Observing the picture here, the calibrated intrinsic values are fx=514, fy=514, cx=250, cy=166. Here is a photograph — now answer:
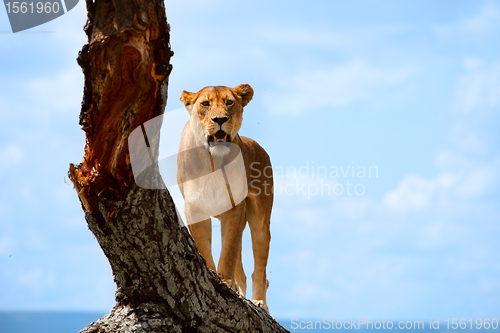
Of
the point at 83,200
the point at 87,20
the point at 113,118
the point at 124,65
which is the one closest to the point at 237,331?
the point at 83,200

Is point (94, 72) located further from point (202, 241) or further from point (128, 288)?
point (202, 241)

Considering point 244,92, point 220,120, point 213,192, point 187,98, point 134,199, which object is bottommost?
point 134,199

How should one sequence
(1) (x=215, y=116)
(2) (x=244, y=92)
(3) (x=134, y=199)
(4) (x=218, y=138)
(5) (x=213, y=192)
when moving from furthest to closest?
(2) (x=244, y=92), (5) (x=213, y=192), (4) (x=218, y=138), (1) (x=215, y=116), (3) (x=134, y=199)

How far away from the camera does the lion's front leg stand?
19.2 feet

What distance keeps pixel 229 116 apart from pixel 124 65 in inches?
99.1

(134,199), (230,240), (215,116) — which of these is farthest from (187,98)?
(134,199)

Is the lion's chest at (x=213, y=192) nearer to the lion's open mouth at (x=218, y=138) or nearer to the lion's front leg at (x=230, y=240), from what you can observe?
the lion's front leg at (x=230, y=240)

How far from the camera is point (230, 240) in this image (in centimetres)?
605

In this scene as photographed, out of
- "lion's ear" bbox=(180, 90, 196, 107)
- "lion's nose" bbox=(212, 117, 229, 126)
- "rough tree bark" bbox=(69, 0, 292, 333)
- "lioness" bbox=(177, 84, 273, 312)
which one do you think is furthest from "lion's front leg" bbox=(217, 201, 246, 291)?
"lion's ear" bbox=(180, 90, 196, 107)

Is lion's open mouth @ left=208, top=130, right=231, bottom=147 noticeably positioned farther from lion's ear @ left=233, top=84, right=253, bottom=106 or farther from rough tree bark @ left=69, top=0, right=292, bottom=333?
rough tree bark @ left=69, top=0, right=292, bottom=333

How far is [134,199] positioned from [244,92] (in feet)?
9.46

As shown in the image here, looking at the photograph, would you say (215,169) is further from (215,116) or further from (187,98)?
(187,98)

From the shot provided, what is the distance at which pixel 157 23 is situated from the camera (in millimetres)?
3648

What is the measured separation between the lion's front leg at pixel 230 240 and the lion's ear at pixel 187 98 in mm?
1395
